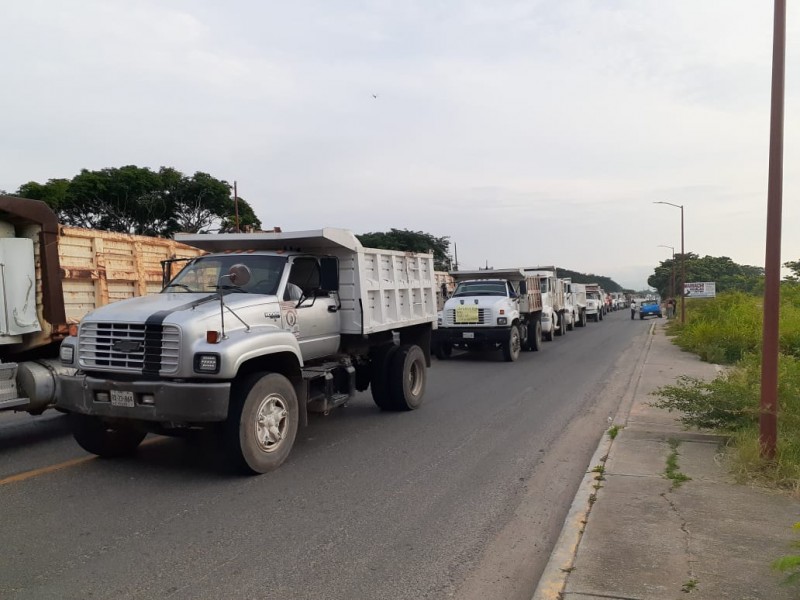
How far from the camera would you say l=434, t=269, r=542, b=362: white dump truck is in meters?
16.6

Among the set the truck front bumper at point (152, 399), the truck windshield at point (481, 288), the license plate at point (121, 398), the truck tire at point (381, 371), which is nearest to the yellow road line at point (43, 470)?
the truck front bumper at point (152, 399)

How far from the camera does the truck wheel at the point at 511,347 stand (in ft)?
54.0

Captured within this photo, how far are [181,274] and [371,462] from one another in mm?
2952

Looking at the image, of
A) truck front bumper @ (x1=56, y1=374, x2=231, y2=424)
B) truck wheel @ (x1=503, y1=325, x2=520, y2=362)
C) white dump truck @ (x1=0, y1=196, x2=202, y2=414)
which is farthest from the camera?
truck wheel @ (x1=503, y1=325, x2=520, y2=362)

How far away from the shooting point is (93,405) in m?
5.88

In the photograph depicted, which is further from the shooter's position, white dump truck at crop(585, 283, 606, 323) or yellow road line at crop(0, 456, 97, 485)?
white dump truck at crop(585, 283, 606, 323)

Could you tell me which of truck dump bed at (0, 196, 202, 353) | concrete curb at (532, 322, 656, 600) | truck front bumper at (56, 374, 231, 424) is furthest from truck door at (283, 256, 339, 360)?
concrete curb at (532, 322, 656, 600)

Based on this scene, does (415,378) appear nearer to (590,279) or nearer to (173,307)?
(173,307)

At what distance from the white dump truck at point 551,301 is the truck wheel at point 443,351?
3802 mm

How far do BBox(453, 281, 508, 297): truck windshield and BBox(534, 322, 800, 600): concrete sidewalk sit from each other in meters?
10.5

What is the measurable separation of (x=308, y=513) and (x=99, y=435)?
2597 mm

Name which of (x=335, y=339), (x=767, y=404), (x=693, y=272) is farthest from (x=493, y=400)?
(x=693, y=272)

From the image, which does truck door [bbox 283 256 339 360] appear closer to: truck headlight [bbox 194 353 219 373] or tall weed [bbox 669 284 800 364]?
truck headlight [bbox 194 353 219 373]

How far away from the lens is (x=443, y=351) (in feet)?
58.6
